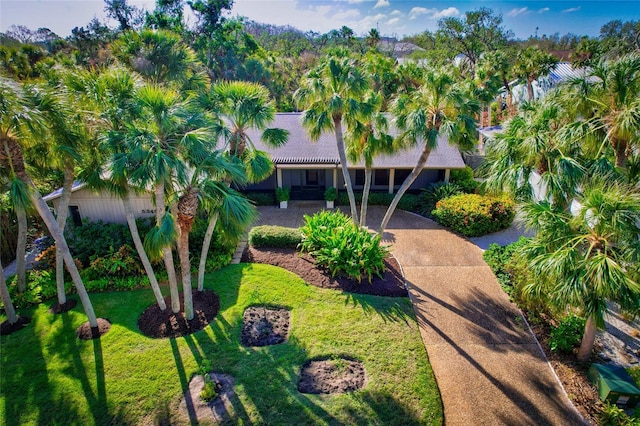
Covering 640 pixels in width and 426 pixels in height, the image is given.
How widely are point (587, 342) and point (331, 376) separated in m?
6.34

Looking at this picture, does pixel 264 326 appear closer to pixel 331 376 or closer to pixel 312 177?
pixel 331 376

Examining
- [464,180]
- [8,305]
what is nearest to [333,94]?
[464,180]

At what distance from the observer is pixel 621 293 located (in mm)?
6844

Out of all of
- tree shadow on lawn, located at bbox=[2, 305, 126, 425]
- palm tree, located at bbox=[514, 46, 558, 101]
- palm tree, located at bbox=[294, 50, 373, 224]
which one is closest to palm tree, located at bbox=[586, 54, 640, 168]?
palm tree, located at bbox=[294, 50, 373, 224]

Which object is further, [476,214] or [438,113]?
[476,214]

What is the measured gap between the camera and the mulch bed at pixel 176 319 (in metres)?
9.48

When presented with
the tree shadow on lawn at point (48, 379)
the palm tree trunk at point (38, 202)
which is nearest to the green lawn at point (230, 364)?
the tree shadow on lawn at point (48, 379)

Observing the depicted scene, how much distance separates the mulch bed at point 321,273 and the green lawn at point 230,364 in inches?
18.3

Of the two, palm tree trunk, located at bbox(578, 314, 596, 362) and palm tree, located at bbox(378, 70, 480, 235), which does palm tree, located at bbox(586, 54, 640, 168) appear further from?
palm tree trunk, located at bbox(578, 314, 596, 362)

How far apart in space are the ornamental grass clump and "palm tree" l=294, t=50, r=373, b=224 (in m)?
3.51

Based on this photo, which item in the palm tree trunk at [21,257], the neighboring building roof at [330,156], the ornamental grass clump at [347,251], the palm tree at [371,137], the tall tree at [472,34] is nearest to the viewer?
the palm tree trunk at [21,257]

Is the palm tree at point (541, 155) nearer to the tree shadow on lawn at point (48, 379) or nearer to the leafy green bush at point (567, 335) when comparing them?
the leafy green bush at point (567, 335)

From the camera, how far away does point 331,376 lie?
8.15 meters

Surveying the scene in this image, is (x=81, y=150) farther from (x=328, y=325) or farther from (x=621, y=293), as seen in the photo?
(x=621, y=293)
